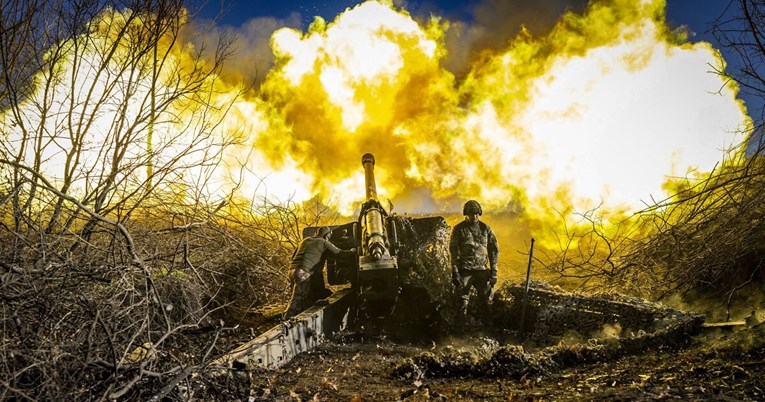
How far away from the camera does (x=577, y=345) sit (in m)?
5.23

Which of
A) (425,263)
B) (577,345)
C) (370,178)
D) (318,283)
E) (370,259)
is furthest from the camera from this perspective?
(370,178)

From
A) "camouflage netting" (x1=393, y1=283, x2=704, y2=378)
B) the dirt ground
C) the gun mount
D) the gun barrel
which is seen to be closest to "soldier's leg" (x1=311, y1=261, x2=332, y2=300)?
the gun mount

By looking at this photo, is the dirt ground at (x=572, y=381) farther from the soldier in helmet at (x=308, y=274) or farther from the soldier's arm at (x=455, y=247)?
the soldier's arm at (x=455, y=247)

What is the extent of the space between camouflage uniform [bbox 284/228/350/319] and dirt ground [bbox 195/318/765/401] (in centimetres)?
222

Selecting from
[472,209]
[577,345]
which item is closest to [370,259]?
[472,209]

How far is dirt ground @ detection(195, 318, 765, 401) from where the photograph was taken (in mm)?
3564

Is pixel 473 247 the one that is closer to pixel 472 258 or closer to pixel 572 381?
pixel 472 258

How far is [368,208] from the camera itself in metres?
9.12

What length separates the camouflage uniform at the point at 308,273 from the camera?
317 inches

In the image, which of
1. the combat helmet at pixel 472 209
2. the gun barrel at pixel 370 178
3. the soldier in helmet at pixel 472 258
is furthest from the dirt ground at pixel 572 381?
the gun barrel at pixel 370 178

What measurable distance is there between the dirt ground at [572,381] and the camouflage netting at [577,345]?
0.09 m

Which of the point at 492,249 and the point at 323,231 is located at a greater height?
the point at 323,231

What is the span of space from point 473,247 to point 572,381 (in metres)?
4.39

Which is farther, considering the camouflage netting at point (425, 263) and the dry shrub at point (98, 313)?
the camouflage netting at point (425, 263)
